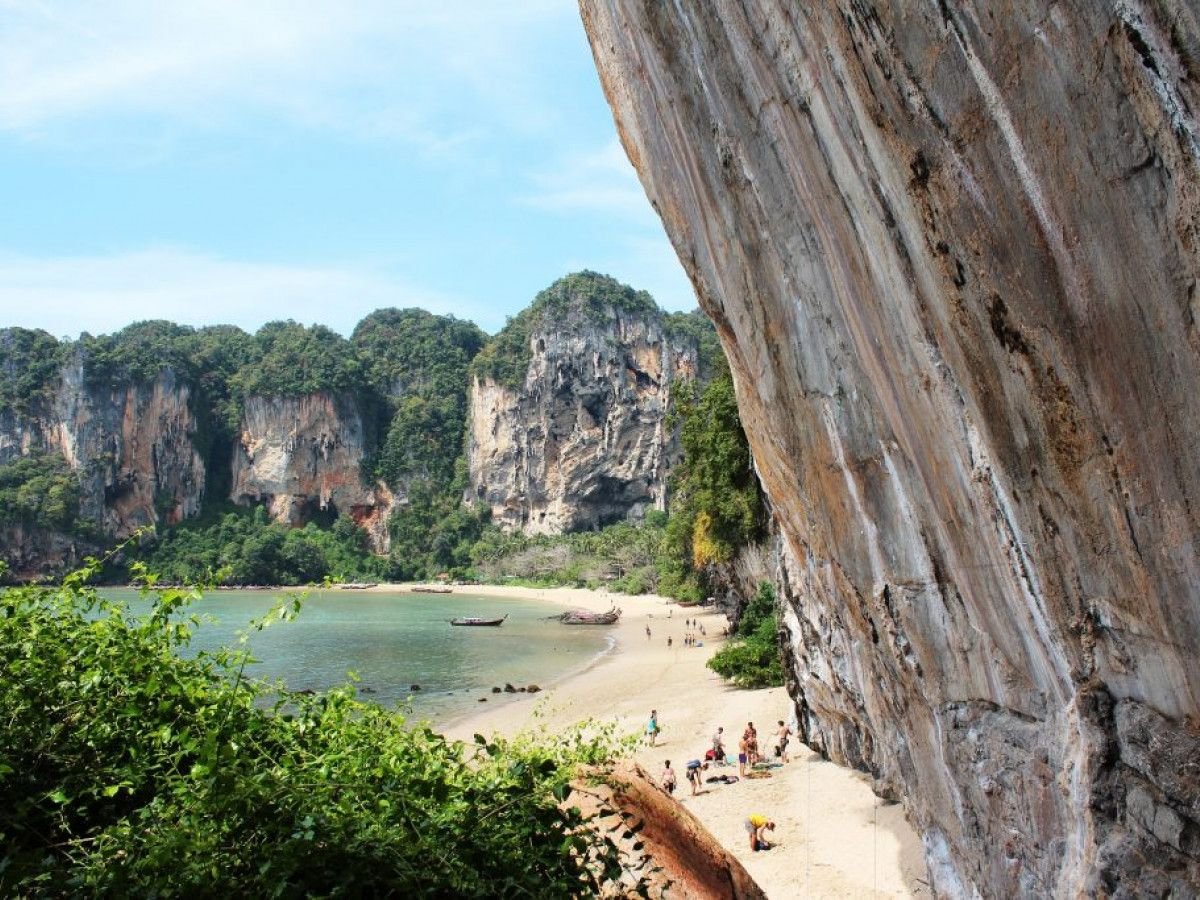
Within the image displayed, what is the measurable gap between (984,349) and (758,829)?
11021mm

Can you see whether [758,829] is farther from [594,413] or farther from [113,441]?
[113,441]

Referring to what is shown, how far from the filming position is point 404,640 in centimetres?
4325

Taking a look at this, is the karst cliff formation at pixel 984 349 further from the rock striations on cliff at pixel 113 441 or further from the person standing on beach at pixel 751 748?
the rock striations on cliff at pixel 113 441

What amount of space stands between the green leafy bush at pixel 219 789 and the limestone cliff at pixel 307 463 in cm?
10309

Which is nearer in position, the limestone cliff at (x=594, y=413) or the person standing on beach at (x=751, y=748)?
the person standing on beach at (x=751, y=748)

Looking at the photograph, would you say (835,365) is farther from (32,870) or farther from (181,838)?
(32,870)

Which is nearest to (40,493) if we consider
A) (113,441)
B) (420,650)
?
(113,441)

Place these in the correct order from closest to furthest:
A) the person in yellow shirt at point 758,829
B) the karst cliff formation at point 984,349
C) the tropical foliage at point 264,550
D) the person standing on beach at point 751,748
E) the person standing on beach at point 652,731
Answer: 1. the karst cliff formation at point 984,349
2. the person in yellow shirt at point 758,829
3. the person standing on beach at point 751,748
4. the person standing on beach at point 652,731
5. the tropical foliage at point 264,550

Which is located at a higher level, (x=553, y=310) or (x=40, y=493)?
(x=553, y=310)

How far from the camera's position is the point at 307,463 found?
105500 millimetres

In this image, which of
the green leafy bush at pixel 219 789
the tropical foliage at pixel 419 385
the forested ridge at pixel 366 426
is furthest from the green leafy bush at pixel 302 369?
the green leafy bush at pixel 219 789

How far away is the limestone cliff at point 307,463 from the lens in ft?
342

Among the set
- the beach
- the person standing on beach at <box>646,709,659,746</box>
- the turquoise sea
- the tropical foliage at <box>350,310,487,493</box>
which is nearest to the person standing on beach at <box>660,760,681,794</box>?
the beach

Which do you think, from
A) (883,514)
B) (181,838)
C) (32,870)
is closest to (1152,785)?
(883,514)
